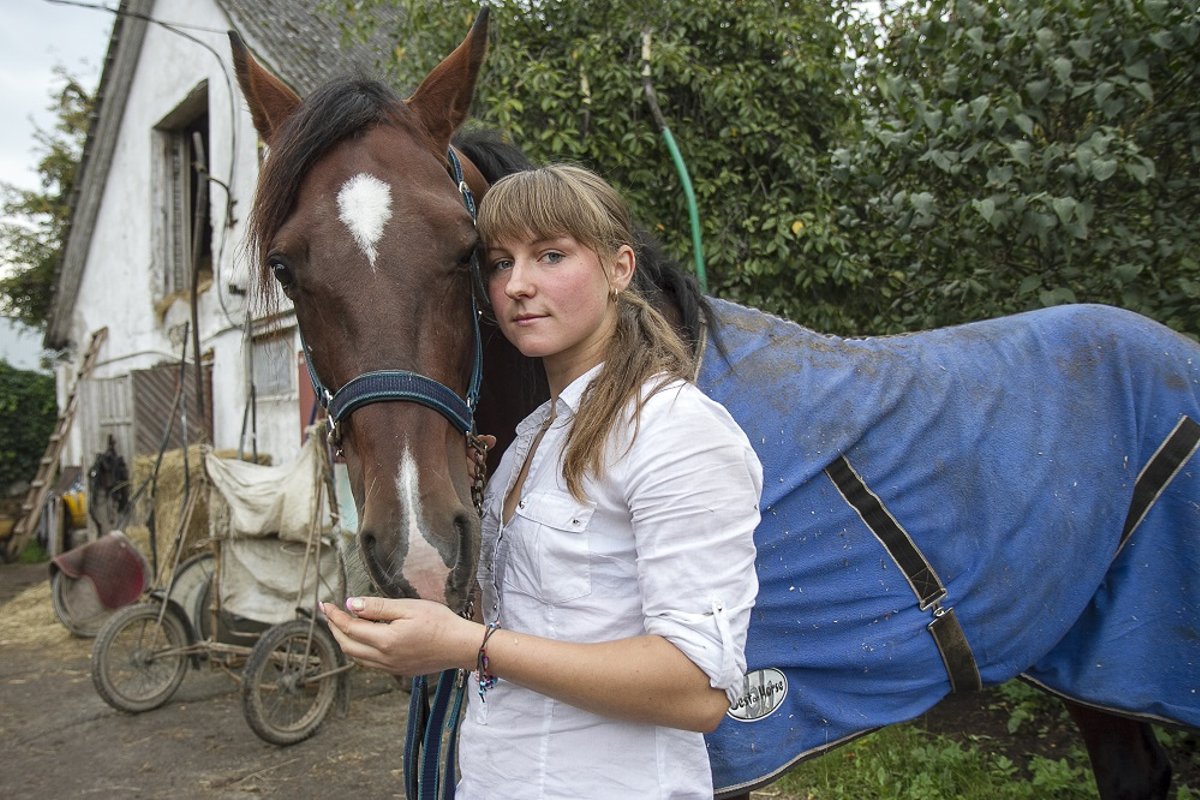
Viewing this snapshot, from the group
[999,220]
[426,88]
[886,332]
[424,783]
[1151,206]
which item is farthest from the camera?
[886,332]

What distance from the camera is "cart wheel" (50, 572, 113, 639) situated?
20.1ft

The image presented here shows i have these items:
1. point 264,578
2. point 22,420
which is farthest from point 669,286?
point 22,420

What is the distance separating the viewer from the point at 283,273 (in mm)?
1452

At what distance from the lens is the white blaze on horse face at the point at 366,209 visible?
1.38 meters

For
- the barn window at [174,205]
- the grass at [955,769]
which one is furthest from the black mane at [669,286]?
the barn window at [174,205]

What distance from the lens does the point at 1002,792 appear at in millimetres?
2846

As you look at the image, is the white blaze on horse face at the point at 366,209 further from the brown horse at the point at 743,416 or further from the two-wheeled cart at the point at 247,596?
the two-wheeled cart at the point at 247,596

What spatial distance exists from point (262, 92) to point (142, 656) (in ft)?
13.2

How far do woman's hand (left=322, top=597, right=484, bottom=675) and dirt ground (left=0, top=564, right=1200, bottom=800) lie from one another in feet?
8.27

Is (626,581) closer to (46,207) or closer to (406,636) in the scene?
(406,636)

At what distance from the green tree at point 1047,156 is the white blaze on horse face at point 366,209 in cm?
202

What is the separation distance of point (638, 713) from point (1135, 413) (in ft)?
4.70

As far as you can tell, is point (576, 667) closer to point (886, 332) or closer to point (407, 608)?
point (407, 608)

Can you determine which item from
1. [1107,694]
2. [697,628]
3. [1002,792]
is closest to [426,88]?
[697,628]
